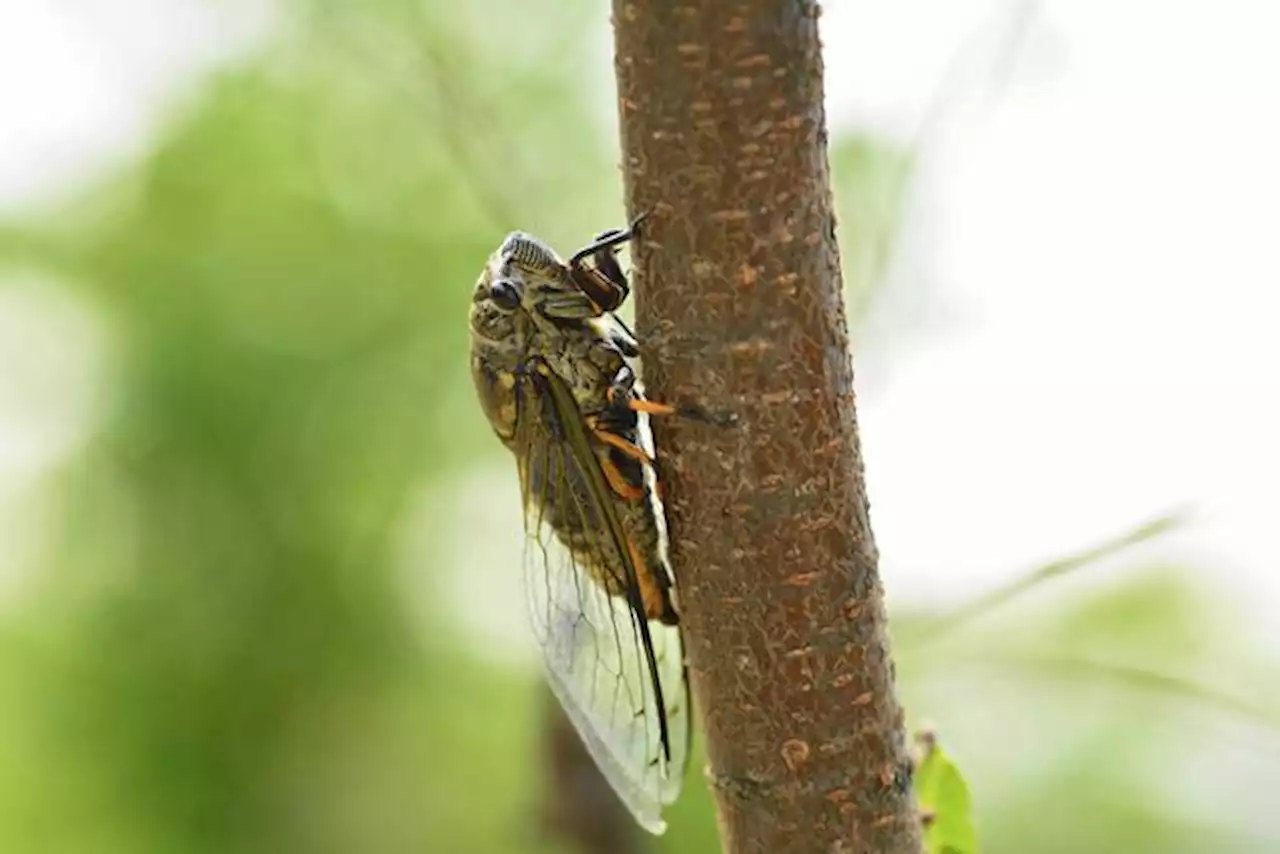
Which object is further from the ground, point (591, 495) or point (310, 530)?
point (310, 530)

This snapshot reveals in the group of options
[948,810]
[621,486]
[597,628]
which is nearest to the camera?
[948,810]

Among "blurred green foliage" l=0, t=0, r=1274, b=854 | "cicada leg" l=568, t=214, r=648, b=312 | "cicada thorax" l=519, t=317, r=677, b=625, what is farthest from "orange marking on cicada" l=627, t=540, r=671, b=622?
"blurred green foliage" l=0, t=0, r=1274, b=854

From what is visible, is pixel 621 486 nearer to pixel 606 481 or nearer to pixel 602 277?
pixel 606 481

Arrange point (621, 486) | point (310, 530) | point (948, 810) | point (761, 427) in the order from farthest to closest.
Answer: point (310, 530) < point (621, 486) < point (948, 810) < point (761, 427)

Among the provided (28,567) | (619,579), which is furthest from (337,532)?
(619,579)

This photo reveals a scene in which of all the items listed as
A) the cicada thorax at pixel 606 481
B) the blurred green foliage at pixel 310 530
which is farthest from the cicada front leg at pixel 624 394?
the blurred green foliage at pixel 310 530

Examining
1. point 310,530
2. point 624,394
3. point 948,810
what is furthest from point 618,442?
point 310,530

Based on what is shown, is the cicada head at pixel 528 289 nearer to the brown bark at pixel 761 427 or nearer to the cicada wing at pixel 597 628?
the cicada wing at pixel 597 628
